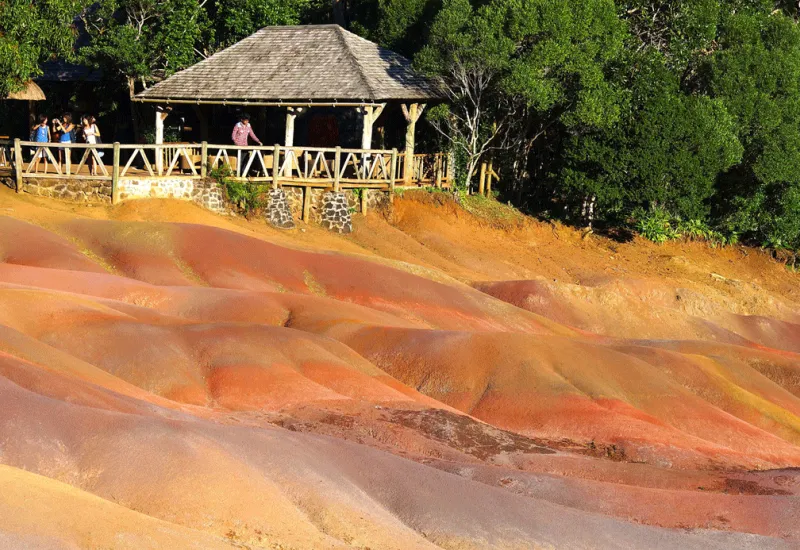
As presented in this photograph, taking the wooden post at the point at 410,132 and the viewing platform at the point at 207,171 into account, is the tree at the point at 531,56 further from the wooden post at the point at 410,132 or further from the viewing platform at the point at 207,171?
the viewing platform at the point at 207,171

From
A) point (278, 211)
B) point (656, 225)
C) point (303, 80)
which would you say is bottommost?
point (656, 225)

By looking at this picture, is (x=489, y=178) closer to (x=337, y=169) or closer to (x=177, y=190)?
(x=337, y=169)

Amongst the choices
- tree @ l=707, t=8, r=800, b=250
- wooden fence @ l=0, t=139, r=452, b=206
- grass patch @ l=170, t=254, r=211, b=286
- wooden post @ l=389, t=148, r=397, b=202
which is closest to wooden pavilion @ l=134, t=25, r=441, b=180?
wooden fence @ l=0, t=139, r=452, b=206

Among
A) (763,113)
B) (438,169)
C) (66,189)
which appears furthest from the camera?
(763,113)

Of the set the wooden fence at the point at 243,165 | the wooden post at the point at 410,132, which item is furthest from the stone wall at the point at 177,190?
the wooden post at the point at 410,132

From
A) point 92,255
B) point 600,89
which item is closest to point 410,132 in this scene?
point 600,89

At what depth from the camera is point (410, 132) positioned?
105 ft

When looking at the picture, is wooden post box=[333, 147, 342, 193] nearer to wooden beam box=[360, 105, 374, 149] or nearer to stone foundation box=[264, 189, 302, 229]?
wooden beam box=[360, 105, 374, 149]

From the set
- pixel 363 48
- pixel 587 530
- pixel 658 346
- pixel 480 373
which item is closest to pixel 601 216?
pixel 363 48

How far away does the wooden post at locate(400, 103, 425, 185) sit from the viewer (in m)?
31.9

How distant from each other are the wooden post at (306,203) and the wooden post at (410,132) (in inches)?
127

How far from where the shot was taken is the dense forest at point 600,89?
31234 millimetres

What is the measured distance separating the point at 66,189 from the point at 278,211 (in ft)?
17.9

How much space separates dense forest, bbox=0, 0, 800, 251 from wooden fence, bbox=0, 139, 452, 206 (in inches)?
72.3
